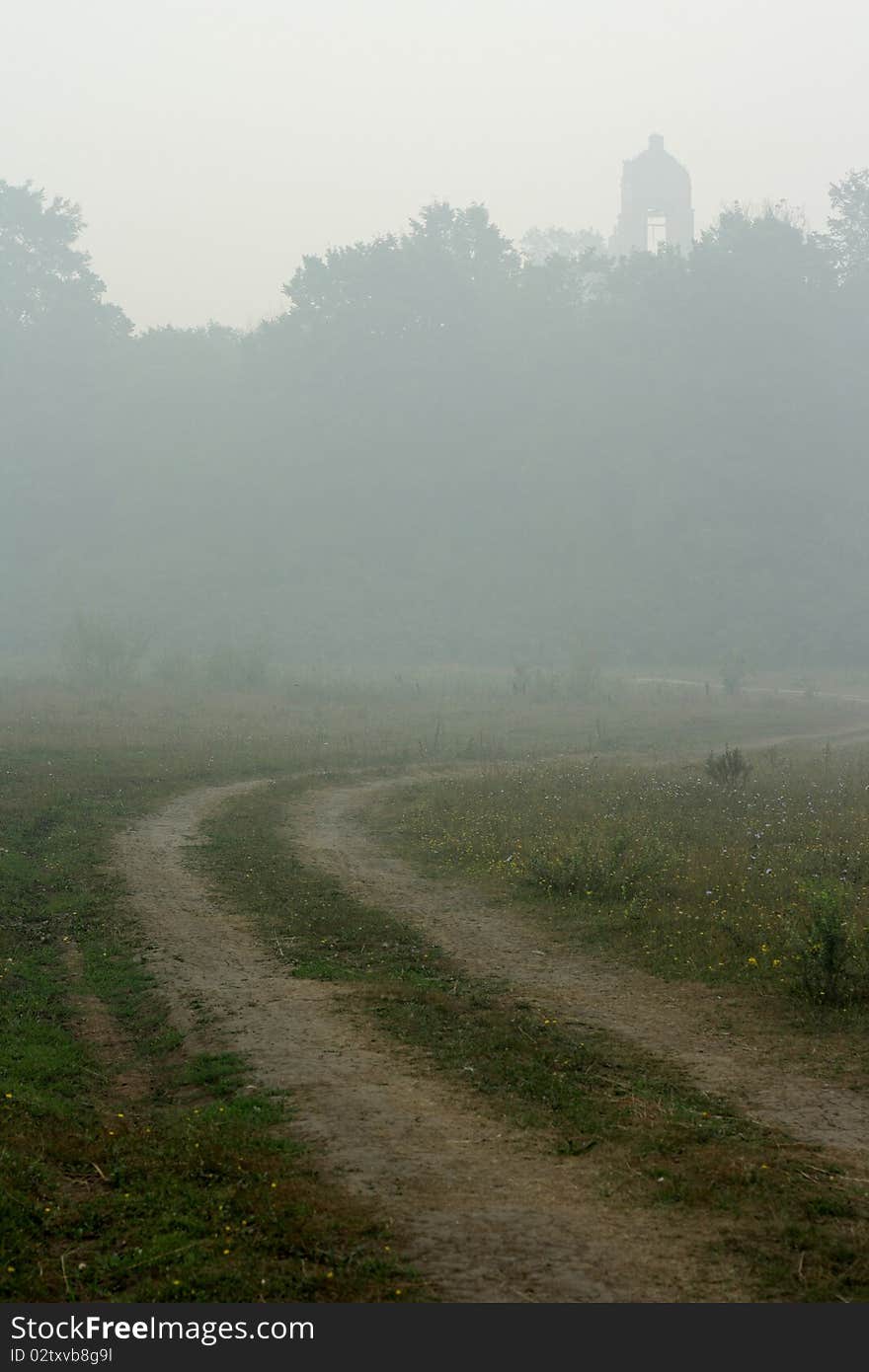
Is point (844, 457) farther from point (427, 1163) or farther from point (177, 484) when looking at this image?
point (427, 1163)

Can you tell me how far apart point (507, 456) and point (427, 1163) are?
7542 cm

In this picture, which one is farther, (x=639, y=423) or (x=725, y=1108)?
(x=639, y=423)

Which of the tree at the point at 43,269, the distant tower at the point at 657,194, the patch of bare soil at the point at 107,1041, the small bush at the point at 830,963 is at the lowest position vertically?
the patch of bare soil at the point at 107,1041

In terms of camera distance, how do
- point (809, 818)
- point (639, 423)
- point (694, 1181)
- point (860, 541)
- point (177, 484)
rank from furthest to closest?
1. point (177, 484)
2. point (639, 423)
3. point (860, 541)
4. point (809, 818)
5. point (694, 1181)

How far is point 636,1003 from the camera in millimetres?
10250

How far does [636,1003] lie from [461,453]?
72.8 m

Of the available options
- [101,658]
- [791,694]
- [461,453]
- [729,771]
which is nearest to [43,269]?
[461,453]

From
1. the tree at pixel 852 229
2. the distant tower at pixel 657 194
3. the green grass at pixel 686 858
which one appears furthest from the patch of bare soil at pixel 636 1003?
the distant tower at pixel 657 194

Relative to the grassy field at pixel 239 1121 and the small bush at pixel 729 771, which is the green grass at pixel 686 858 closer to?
the small bush at pixel 729 771

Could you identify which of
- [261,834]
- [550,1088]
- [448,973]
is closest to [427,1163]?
[550,1088]

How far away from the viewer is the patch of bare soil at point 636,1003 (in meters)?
7.88

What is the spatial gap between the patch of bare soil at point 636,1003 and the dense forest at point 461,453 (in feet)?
161

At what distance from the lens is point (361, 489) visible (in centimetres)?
7931

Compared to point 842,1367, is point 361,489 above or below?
above
